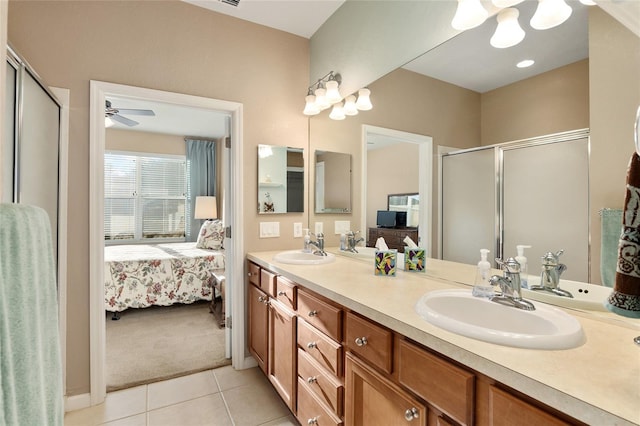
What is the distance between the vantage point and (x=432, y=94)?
5.36 feet

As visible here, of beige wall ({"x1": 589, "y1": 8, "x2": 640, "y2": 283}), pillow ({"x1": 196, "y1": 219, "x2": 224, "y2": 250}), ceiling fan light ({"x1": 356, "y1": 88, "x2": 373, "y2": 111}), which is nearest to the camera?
beige wall ({"x1": 589, "y1": 8, "x2": 640, "y2": 283})

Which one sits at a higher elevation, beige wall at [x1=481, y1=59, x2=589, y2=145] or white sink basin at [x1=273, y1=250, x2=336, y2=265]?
beige wall at [x1=481, y1=59, x2=589, y2=145]

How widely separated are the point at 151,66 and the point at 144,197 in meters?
4.00

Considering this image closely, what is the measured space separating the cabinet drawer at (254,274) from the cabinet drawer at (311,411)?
776 mm

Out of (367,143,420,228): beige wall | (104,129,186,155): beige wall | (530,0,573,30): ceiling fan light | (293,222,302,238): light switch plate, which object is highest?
(104,129,186,155): beige wall

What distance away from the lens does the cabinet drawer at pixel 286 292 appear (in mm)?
1648

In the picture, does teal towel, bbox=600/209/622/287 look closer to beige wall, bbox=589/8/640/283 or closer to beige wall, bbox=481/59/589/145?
beige wall, bbox=589/8/640/283

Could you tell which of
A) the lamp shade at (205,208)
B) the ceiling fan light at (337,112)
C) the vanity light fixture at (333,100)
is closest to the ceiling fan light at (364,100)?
the vanity light fixture at (333,100)

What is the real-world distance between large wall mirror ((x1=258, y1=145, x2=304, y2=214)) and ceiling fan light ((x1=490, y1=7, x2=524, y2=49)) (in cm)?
161

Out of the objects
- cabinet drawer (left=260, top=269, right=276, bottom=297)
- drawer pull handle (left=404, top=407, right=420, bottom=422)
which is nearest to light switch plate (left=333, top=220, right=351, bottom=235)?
cabinet drawer (left=260, top=269, right=276, bottom=297)

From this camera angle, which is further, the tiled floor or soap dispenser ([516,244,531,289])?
the tiled floor

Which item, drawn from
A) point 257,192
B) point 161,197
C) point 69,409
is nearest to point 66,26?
point 257,192

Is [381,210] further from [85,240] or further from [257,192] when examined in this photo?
[85,240]

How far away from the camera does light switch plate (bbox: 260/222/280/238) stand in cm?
244
